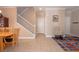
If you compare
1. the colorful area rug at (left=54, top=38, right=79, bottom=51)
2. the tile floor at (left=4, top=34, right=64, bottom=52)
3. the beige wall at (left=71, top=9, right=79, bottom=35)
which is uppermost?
the beige wall at (left=71, top=9, right=79, bottom=35)

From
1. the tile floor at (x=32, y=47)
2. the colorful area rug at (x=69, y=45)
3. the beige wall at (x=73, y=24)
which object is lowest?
the colorful area rug at (x=69, y=45)

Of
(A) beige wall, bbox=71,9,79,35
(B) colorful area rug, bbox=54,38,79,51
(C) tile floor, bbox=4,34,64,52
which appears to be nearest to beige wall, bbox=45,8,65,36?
(A) beige wall, bbox=71,9,79,35

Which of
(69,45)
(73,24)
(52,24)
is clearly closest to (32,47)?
(69,45)

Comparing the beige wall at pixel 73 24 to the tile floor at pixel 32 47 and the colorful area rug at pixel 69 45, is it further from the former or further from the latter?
the tile floor at pixel 32 47

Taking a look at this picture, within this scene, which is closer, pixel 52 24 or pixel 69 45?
pixel 69 45

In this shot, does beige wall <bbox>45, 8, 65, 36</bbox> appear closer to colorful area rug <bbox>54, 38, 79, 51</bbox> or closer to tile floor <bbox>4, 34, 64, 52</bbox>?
colorful area rug <bbox>54, 38, 79, 51</bbox>

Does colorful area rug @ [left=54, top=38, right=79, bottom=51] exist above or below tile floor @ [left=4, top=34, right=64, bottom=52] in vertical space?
below

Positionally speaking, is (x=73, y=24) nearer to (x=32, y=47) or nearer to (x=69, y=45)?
(x=69, y=45)

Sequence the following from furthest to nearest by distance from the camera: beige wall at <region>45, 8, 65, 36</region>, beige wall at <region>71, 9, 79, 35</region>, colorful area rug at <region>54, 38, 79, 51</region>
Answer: beige wall at <region>45, 8, 65, 36</region> < beige wall at <region>71, 9, 79, 35</region> < colorful area rug at <region>54, 38, 79, 51</region>

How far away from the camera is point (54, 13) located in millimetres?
7637

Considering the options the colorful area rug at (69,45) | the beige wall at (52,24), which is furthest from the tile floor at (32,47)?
the beige wall at (52,24)

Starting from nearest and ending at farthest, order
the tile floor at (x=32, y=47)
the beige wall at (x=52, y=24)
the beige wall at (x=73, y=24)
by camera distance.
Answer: the tile floor at (x=32, y=47) < the beige wall at (x=73, y=24) < the beige wall at (x=52, y=24)

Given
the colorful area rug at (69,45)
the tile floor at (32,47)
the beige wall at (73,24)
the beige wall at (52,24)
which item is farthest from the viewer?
the beige wall at (52,24)
